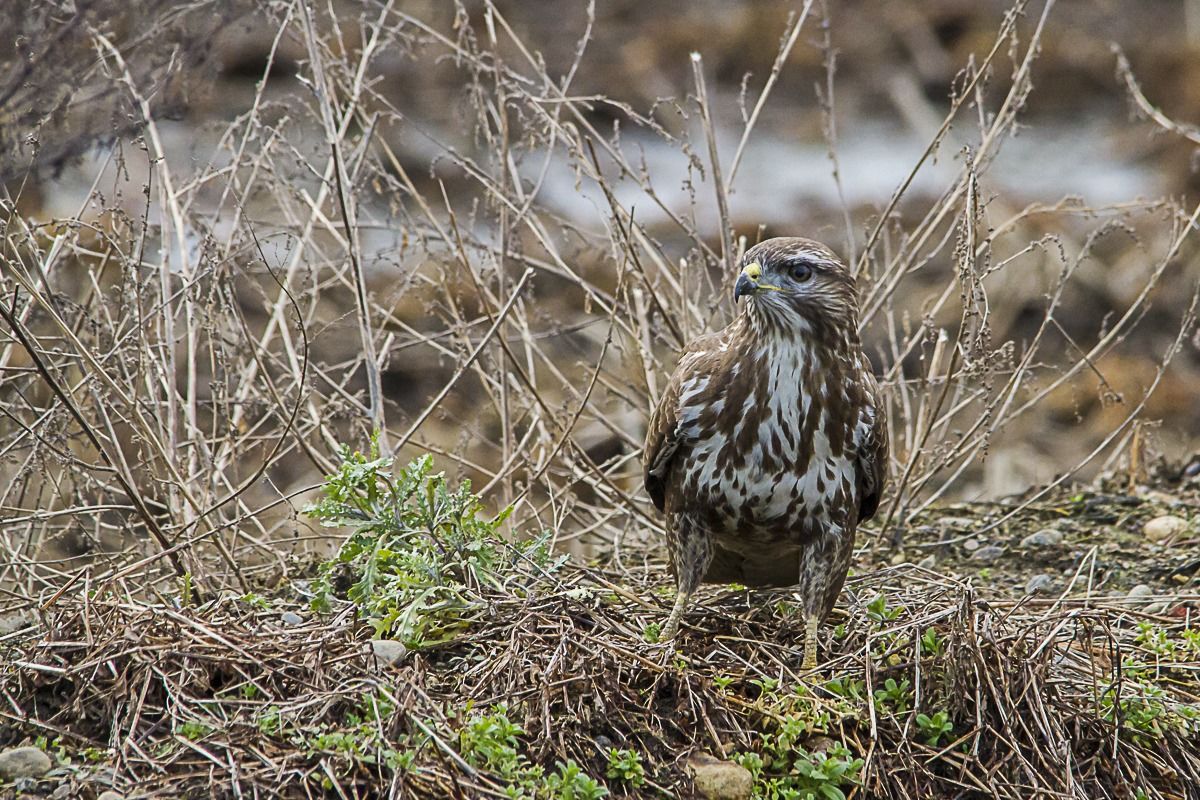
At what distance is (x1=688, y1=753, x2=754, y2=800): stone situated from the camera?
3418 mm

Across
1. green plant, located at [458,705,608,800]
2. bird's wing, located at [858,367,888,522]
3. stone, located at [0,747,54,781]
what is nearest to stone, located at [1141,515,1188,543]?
bird's wing, located at [858,367,888,522]

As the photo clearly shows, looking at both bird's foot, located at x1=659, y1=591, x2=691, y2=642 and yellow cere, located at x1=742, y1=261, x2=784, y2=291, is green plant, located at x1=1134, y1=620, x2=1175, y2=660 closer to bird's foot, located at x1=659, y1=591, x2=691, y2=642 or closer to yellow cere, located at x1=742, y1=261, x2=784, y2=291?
bird's foot, located at x1=659, y1=591, x2=691, y2=642

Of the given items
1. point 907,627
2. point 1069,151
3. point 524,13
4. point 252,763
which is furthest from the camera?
point 524,13

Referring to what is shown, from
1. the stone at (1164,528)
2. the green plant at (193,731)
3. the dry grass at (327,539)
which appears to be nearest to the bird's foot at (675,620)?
the dry grass at (327,539)

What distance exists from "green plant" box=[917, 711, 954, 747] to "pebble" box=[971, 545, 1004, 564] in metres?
1.78

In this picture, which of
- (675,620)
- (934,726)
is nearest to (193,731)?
(675,620)

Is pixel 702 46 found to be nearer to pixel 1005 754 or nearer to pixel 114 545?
pixel 114 545

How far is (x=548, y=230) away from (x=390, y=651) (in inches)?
263

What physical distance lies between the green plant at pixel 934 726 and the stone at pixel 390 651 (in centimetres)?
132

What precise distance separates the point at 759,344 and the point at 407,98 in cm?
988

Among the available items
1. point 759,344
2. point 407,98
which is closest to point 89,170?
point 407,98

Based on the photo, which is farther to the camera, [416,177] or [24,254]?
[416,177]

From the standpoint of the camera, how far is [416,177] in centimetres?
1137

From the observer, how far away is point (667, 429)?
4.14 m
